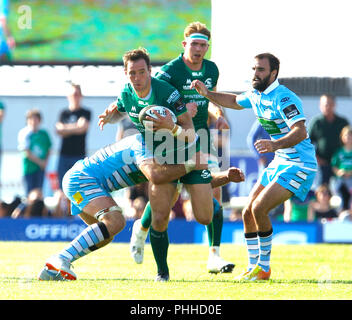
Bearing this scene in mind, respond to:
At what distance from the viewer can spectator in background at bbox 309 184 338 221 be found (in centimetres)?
1576

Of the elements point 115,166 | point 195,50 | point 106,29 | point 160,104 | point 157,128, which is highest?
point 106,29

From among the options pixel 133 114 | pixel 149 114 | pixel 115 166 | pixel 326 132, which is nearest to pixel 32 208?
pixel 326 132

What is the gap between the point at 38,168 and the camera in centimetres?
1633

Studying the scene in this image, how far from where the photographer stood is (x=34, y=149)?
53.2ft

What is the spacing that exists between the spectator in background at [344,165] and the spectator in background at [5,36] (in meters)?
11.6

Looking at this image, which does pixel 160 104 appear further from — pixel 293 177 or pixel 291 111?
pixel 293 177

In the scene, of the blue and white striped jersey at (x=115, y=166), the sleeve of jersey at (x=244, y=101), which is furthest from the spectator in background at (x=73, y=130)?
the blue and white striped jersey at (x=115, y=166)

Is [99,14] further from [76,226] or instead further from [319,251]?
[319,251]

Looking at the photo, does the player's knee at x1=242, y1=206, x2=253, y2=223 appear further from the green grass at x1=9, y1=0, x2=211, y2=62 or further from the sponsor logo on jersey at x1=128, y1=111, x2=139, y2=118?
the green grass at x1=9, y1=0, x2=211, y2=62

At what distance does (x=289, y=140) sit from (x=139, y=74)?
1560 mm

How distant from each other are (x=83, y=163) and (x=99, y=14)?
18281 millimetres

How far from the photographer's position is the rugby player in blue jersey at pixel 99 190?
8.26 m

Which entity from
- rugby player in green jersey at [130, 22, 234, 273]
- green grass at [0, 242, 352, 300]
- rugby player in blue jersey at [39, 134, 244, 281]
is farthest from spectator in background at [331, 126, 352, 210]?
rugby player in blue jersey at [39, 134, 244, 281]

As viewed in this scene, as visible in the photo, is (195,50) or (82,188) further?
(195,50)
